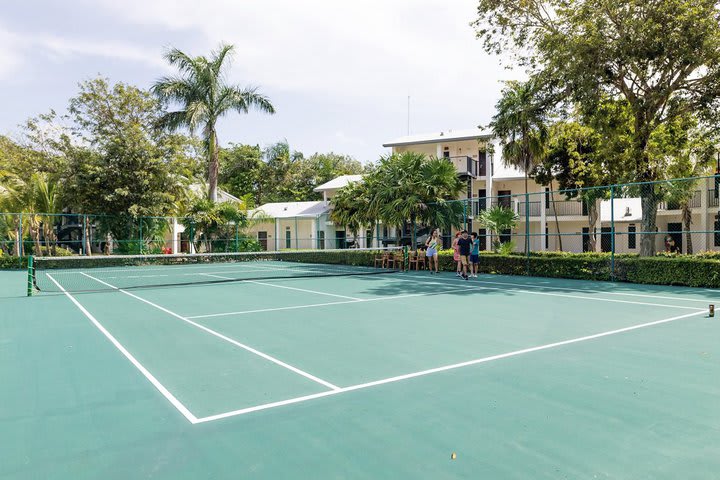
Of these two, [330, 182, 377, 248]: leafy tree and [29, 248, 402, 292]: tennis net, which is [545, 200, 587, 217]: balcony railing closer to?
[330, 182, 377, 248]: leafy tree

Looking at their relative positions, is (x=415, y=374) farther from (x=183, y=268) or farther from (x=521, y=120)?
(x=183, y=268)

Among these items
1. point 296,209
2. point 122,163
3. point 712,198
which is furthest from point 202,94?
point 712,198

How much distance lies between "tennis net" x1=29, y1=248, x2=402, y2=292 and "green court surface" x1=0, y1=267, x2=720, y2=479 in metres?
7.30

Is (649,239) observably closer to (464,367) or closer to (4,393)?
(464,367)

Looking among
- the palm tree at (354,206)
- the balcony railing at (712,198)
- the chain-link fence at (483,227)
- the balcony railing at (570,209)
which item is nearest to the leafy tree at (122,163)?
the chain-link fence at (483,227)

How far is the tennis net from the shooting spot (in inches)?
665

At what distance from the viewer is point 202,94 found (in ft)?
98.0

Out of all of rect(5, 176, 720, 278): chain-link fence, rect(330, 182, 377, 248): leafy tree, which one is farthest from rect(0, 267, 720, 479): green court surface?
rect(330, 182, 377, 248): leafy tree

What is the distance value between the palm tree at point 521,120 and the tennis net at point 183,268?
7536 millimetres

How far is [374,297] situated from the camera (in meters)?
12.6

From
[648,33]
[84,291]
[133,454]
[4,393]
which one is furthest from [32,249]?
[648,33]

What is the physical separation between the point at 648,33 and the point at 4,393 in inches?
724

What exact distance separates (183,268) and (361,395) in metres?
21.4

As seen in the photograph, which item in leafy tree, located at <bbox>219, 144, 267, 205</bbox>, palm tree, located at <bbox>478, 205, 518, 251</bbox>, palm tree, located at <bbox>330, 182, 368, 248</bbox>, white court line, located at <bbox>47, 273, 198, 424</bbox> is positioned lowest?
white court line, located at <bbox>47, 273, 198, 424</bbox>
